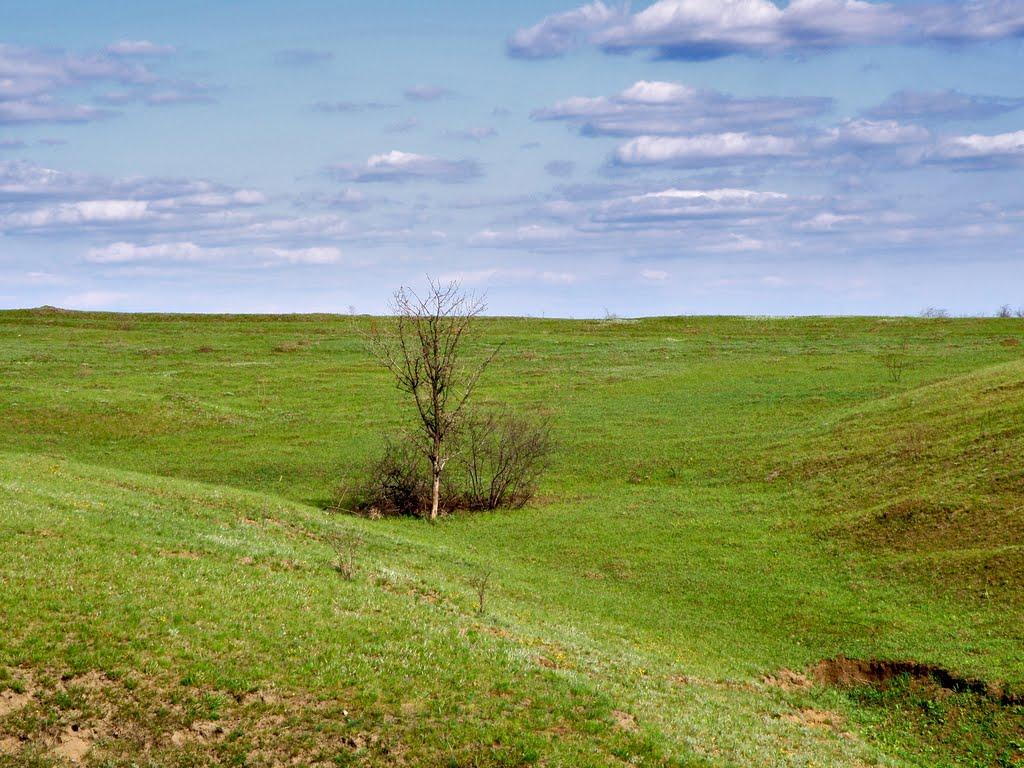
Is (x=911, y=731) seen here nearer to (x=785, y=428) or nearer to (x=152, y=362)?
(x=785, y=428)

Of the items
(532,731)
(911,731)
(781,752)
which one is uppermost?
(532,731)

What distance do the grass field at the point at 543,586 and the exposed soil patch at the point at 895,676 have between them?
0.57ft

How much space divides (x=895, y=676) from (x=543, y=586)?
41.9 feet

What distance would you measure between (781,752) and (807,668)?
9118 millimetres

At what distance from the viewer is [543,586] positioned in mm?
32625

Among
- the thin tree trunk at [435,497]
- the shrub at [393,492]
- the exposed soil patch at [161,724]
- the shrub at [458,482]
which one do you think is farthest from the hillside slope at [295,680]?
the shrub at [458,482]

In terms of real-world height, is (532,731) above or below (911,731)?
above

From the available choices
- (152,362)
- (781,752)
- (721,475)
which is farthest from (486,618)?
(152,362)

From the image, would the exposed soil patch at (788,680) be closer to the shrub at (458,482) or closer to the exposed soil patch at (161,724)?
the exposed soil patch at (161,724)

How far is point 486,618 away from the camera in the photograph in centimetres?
2311

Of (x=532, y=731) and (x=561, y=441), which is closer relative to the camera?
(x=532, y=731)

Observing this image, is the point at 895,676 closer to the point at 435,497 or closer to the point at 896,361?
the point at 435,497

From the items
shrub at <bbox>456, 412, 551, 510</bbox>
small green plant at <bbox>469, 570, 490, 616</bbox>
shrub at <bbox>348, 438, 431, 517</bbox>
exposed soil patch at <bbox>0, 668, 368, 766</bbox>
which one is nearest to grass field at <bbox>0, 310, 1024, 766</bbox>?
exposed soil patch at <bbox>0, 668, 368, 766</bbox>

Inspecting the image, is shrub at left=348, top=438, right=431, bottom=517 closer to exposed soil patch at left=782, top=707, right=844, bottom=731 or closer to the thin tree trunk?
the thin tree trunk
